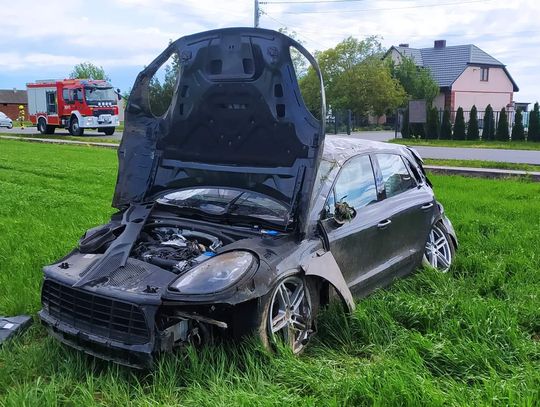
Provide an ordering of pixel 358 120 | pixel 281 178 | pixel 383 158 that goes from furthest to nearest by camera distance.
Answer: pixel 358 120 → pixel 383 158 → pixel 281 178

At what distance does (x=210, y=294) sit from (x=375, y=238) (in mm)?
1802

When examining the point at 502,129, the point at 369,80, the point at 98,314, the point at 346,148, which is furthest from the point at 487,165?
the point at 369,80

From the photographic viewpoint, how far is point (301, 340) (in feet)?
12.4

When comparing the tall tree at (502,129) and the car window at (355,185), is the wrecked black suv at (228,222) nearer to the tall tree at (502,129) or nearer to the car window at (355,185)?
the car window at (355,185)

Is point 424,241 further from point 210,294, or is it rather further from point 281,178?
point 210,294

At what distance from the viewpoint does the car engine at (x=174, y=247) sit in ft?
12.4

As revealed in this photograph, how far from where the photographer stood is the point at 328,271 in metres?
3.87

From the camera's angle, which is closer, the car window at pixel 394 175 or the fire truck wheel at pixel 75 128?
the car window at pixel 394 175

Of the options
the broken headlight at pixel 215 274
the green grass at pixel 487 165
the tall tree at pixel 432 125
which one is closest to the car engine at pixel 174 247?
the broken headlight at pixel 215 274

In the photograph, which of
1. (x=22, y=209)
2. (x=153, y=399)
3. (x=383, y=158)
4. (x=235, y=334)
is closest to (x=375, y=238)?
(x=383, y=158)

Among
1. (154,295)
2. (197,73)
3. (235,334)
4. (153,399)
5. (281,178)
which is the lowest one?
(153,399)

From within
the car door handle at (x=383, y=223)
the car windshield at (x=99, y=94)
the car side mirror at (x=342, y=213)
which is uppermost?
the car windshield at (x=99, y=94)

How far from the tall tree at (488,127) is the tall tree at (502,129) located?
0.57m

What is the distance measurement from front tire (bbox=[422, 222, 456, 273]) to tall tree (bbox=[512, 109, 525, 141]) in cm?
2502
